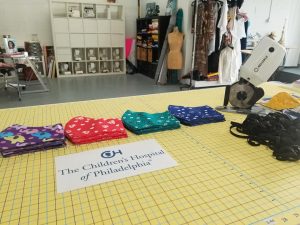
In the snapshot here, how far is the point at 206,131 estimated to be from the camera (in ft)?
4.17

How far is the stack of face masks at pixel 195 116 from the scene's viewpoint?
1.34m

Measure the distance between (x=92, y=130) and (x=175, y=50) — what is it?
3.97 metres

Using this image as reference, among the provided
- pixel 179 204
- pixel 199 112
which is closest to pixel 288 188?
pixel 179 204

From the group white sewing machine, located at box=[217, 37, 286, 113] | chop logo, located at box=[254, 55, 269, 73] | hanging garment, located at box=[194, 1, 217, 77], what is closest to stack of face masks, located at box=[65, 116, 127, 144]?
white sewing machine, located at box=[217, 37, 286, 113]

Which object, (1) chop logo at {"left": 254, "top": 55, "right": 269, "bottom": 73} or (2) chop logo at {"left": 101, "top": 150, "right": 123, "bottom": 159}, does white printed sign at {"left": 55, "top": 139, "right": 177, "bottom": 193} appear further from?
(1) chop logo at {"left": 254, "top": 55, "right": 269, "bottom": 73}

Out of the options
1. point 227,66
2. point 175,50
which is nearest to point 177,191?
point 227,66

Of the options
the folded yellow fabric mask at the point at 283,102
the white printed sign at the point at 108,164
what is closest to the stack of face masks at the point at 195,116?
the white printed sign at the point at 108,164

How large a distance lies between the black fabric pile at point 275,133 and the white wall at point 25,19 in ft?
19.6

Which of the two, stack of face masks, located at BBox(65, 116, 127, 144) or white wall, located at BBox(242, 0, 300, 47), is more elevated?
white wall, located at BBox(242, 0, 300, 47)

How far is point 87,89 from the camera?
16.1 feet

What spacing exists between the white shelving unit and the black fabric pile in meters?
5.46

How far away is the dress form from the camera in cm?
475

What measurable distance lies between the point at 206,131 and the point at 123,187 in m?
0.61

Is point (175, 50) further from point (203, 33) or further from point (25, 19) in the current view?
point (25, 19)
